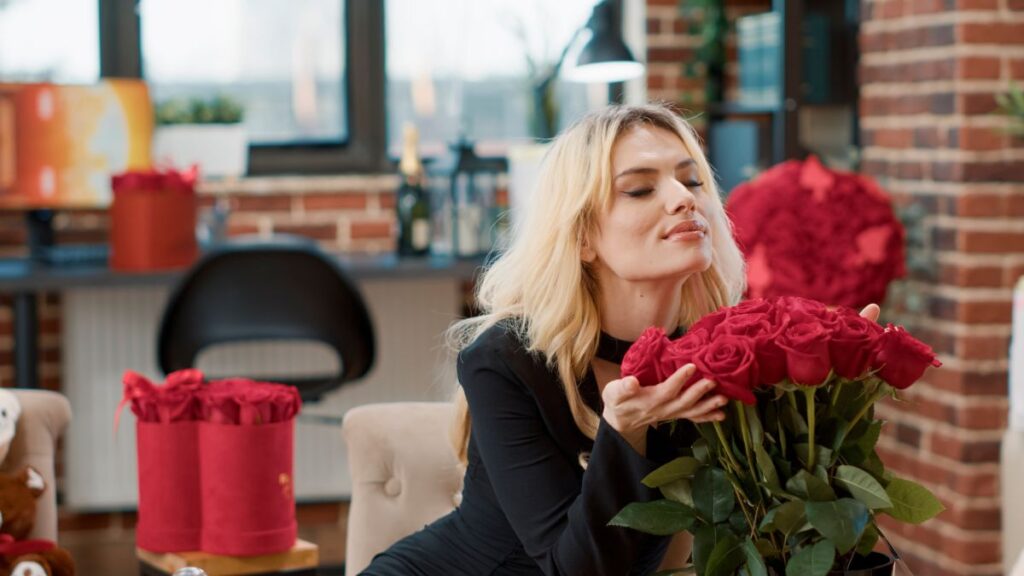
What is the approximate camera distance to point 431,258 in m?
3.85

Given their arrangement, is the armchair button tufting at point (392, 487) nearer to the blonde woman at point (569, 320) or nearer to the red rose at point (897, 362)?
the blonde woman at point (569, 320)

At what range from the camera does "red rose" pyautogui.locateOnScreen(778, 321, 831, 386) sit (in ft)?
4.09

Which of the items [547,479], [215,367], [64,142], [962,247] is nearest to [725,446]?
[547,479]

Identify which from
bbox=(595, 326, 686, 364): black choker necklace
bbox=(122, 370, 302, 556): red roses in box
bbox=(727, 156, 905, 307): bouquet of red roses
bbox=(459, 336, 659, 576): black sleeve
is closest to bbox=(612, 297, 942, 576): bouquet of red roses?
bbox=(459, 336, 659, 576): black sleeve

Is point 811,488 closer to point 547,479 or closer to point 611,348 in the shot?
point 547,479

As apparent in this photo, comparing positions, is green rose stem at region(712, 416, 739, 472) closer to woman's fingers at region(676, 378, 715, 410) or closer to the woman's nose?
woman's fingers at region(676, 378, 715, 410)

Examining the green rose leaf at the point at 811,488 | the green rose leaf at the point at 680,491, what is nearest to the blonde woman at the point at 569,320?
the green rose leaf at the point at 680,491

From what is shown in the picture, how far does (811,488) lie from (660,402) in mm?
160

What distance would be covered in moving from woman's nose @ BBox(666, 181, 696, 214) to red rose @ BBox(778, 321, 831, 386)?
50 cm

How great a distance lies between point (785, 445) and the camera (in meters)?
1.32

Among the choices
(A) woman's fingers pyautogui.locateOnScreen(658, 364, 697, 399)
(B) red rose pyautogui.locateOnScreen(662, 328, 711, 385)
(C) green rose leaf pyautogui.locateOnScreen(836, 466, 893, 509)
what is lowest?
(C) green rose leaf pyautogui.locateOnScreen(836, 466, 893, 509)

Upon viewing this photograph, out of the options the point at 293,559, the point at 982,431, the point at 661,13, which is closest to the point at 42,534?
the point at 293,559

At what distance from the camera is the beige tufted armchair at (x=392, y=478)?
205cm

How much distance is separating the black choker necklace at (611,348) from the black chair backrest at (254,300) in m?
1.59
